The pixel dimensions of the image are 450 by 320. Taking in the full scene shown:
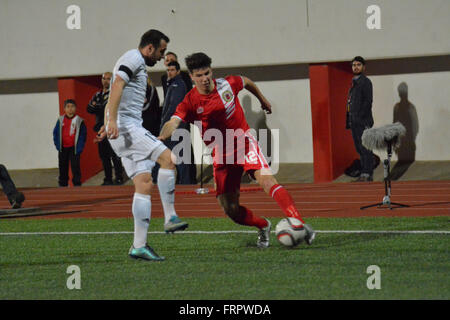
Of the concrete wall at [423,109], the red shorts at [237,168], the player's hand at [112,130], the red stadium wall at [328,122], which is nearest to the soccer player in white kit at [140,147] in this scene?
the player's hand at [112,130]

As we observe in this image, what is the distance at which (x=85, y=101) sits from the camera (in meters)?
22.1

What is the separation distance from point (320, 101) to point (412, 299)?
1345cm

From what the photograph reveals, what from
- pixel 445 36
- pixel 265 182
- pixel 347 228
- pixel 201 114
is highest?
pixel 445 36

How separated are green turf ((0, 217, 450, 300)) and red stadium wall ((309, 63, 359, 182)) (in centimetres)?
804

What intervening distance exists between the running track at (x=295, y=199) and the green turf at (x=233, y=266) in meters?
1.81

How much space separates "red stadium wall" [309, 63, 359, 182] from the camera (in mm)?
19312

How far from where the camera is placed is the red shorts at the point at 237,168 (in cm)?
896

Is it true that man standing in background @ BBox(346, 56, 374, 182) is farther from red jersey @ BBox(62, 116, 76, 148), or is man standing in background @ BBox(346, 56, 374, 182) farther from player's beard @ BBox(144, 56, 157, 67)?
player's beard @ BBox(144, 56, 157, 67)

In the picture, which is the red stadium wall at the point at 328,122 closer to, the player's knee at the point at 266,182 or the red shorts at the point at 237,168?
Result: the red shorts at the point at 237,168

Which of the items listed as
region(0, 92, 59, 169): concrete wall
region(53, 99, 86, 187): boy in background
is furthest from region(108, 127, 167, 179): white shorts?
region(0, 92, 59, 169): concrete wall

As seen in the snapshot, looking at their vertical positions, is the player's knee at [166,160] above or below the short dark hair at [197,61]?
below

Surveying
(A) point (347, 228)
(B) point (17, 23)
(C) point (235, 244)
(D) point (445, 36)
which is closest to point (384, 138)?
(A) point (347, 228)

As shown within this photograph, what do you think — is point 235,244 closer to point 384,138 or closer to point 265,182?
point 265,182

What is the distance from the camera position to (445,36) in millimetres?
18219
